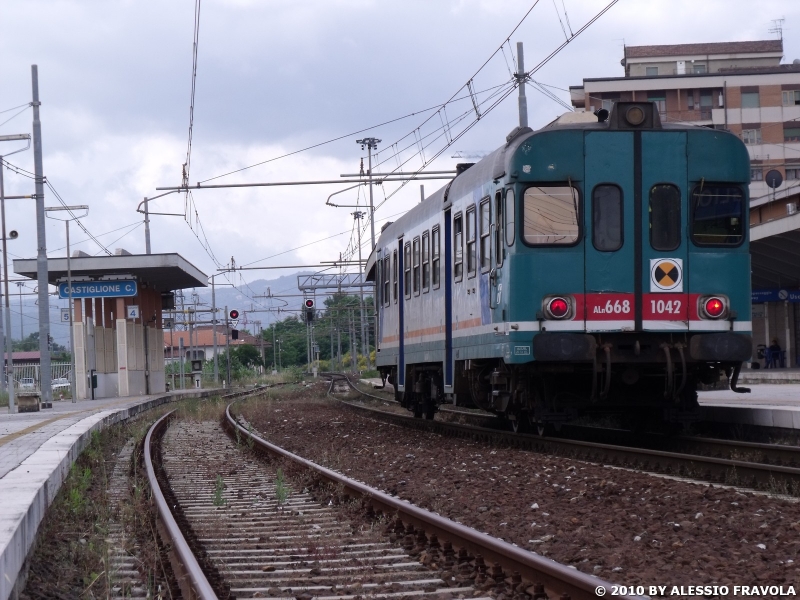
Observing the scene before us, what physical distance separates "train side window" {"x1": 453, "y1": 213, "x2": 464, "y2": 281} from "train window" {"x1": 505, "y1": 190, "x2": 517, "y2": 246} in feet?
6.99

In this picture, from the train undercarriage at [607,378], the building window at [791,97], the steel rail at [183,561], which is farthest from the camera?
the building window at [791,97]

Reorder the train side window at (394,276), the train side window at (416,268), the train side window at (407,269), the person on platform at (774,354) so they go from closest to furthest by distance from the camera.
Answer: the train side window at (416,268) → the train side window at (407,269) → the train side window at (394,276) → the person on platform at (774,354)

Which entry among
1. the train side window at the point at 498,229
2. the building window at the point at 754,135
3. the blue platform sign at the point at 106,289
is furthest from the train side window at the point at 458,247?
the building window at the point at 754,135

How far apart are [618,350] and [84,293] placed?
1167 inches

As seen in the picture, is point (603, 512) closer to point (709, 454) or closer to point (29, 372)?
point (709, 454)

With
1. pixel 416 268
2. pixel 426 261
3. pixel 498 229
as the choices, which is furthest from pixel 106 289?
pixel 498 229

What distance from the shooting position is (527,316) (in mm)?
11797

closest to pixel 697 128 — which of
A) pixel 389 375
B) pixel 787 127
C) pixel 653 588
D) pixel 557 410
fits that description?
pixel 557 410

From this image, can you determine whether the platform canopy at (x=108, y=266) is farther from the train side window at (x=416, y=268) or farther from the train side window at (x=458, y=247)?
the train side window at (x=458, y=247)

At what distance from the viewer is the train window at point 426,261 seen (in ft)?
53.0

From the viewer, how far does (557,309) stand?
38.8 feet

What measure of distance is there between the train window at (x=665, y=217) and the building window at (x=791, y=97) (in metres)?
52.2

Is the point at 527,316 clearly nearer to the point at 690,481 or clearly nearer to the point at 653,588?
the point at 690,481

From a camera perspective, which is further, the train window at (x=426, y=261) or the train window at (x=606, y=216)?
the train window at (x=426, y=261)
